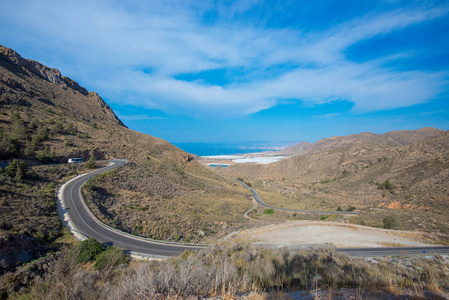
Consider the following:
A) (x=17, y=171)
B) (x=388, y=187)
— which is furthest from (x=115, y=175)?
(x=388, y=187)

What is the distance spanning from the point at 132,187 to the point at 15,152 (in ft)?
47.2

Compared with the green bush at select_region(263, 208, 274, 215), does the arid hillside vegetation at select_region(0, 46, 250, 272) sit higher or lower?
higher

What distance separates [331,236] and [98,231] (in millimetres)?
21308

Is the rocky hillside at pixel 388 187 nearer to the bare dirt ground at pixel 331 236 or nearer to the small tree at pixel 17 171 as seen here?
the bare dirt ground at pixel 331 236

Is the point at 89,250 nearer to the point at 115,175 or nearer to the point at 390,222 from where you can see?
the point at 115,175

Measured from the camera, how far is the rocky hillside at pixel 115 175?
1961 cm

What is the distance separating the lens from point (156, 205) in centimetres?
2502

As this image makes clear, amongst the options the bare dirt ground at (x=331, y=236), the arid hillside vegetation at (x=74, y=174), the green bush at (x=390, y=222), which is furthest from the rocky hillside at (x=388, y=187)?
the arid hillside vegetation at (x=74, y=174)

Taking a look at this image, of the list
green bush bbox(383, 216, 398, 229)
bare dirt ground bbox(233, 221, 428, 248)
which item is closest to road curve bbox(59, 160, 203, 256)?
bare dirt ground bbox(233, 221, 428, 248)

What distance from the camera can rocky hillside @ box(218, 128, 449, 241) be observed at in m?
25.8

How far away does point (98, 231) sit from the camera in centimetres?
1580

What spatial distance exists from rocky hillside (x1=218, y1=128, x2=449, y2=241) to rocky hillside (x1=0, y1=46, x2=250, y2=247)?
1940 centimetres

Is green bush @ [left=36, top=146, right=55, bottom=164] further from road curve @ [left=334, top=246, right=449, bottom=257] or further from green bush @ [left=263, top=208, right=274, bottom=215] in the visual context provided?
road curve @ [left=334, top=246, right=449, bottom=257]

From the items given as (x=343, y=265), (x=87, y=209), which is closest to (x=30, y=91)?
(x=87, y=209)
